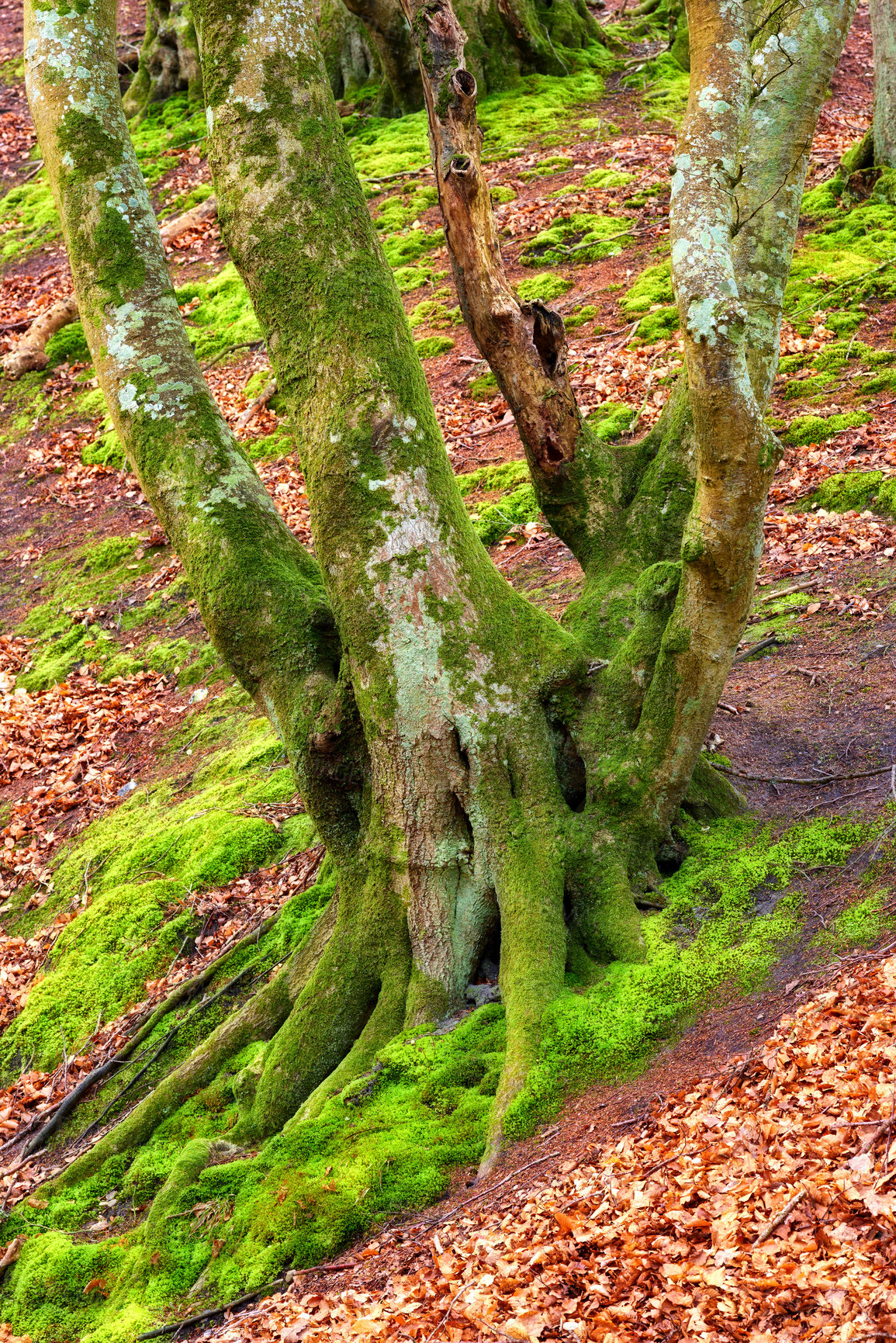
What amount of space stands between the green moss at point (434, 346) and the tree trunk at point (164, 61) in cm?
1095

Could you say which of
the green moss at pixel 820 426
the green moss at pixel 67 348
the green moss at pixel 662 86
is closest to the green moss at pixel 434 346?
the green moss at pixel 820 426

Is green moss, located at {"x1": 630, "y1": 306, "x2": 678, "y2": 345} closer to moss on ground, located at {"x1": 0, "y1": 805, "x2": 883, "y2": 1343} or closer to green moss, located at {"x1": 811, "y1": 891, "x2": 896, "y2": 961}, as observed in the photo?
moss on ground, located at {"x1": 0, "y1": 805, "x2": 883, "y2": 1343}

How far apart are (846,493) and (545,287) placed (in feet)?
18.5

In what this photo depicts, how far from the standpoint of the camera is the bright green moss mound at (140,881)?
21.1ft

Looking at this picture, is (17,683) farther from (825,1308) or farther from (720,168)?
(825,1308)

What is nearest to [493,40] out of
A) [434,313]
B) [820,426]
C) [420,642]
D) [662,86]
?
[662,86]

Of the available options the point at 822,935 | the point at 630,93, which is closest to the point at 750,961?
the point at 822,935

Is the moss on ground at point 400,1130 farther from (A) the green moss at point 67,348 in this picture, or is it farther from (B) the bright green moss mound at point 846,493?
(A) the green moss at point 67,348

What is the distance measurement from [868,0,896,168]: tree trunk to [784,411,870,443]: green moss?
492 cm

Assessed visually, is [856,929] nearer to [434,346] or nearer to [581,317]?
[581,317]

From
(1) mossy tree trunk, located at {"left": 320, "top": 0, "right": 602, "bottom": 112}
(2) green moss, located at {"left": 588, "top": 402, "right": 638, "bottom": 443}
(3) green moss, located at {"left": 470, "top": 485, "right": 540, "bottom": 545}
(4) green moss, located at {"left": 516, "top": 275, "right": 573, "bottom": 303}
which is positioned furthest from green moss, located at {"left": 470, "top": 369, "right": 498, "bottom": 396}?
(1) mossy tree trunk, located at {"left": 320, "top": 0, "right": 602, "bottom": 112}

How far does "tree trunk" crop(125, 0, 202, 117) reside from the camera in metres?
19.5

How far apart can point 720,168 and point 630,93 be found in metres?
15.1

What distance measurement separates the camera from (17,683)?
10.3 meters
